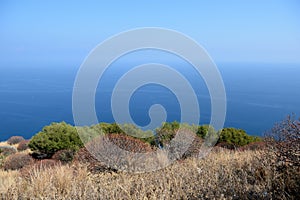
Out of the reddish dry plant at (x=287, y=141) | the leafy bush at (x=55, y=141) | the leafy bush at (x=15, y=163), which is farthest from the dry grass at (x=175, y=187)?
the leafy bush at (x=55, y=141)

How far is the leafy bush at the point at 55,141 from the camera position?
43.9ft

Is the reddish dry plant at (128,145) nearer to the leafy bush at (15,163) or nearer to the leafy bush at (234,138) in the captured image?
the leafy bush at (15,163)

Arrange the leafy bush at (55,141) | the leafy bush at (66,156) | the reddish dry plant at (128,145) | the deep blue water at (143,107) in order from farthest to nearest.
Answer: the deep blue water at (143,107)
the leafy bush at (55,141)
the leafy bush at (66,156)
the reddish dry plant at (128,145)

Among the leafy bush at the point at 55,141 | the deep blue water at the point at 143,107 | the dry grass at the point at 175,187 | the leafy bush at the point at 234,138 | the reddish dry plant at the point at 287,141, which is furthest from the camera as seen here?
the deep blue water at the point at 143,107

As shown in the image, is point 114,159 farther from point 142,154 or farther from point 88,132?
point 88,132

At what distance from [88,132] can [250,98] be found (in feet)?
308

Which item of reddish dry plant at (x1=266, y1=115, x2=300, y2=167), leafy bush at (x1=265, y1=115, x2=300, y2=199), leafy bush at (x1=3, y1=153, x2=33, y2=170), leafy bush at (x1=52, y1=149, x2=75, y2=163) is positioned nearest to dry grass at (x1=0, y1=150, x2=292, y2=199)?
leafy bush at (x1=265, y1=115, x2=300, y2=199)

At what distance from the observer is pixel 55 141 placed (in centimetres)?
1364

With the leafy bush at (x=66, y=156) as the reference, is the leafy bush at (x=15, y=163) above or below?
below

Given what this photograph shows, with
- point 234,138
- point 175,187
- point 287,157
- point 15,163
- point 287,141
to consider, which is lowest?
point 15,163

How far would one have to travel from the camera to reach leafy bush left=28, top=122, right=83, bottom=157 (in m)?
13.4

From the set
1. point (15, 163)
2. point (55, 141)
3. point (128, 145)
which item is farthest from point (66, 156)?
point (128, 145)

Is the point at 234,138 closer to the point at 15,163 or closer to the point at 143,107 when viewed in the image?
the point at 15,163

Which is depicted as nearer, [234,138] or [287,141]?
[287,141]
